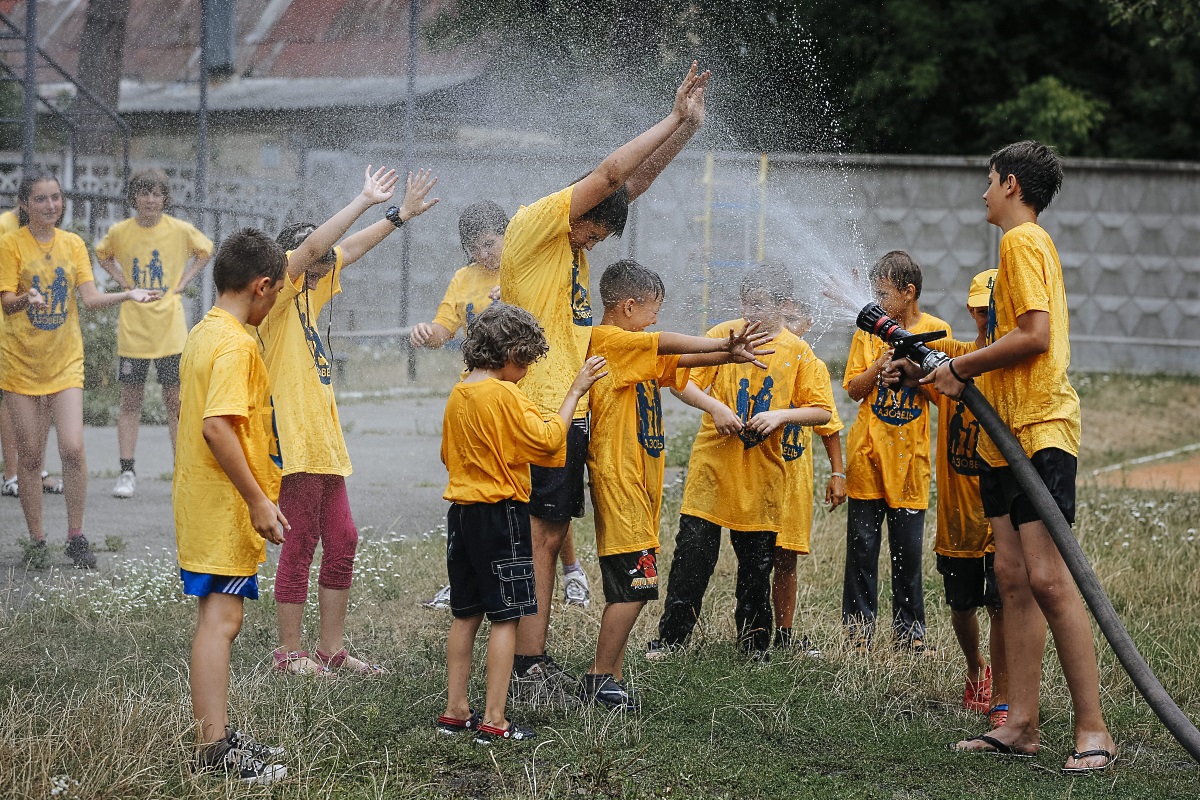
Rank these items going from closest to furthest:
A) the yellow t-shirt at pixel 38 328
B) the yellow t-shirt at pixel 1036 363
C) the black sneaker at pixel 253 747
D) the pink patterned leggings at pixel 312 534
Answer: the black sneaker at pixel 253 747, the yellow t-shirt at pixel 1036 363, the pink patterned leggings at pixel 312 534, the yellow t-shirt at pixel 38 328

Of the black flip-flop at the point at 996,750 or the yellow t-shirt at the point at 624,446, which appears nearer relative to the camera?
the black flip-flop at the point at 996,750

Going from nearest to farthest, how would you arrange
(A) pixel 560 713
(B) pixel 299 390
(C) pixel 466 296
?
(A) pixel 560 713
(B) pixel 299 390
(C) pixel 466 296

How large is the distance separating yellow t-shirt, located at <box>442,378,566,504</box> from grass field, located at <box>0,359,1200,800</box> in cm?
77

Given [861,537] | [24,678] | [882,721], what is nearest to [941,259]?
[861,537]

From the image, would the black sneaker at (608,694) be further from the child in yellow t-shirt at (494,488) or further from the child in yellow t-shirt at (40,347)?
the child in yellow t-shirt at (40,347)

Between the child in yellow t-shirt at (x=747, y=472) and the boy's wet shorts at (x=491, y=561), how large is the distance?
1.06 m

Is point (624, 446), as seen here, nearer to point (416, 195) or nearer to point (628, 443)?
point (628, 443)

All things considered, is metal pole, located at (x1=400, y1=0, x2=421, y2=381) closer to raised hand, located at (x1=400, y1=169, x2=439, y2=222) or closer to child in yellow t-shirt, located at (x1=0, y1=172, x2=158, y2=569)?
child in yellow t-shirt, located at (x1=0, y1=172, x2=158, y2=569)

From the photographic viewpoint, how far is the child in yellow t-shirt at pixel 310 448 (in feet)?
14.5

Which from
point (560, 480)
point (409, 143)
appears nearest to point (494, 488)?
A: point (560, 480)

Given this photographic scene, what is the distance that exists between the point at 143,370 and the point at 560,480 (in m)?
4.21

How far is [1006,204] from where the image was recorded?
4016 mm

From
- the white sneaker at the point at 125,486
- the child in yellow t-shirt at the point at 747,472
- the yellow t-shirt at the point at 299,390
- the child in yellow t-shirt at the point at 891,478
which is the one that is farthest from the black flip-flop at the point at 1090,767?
the white sneaker at the point at 125,486

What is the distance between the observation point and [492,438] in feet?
12.4
